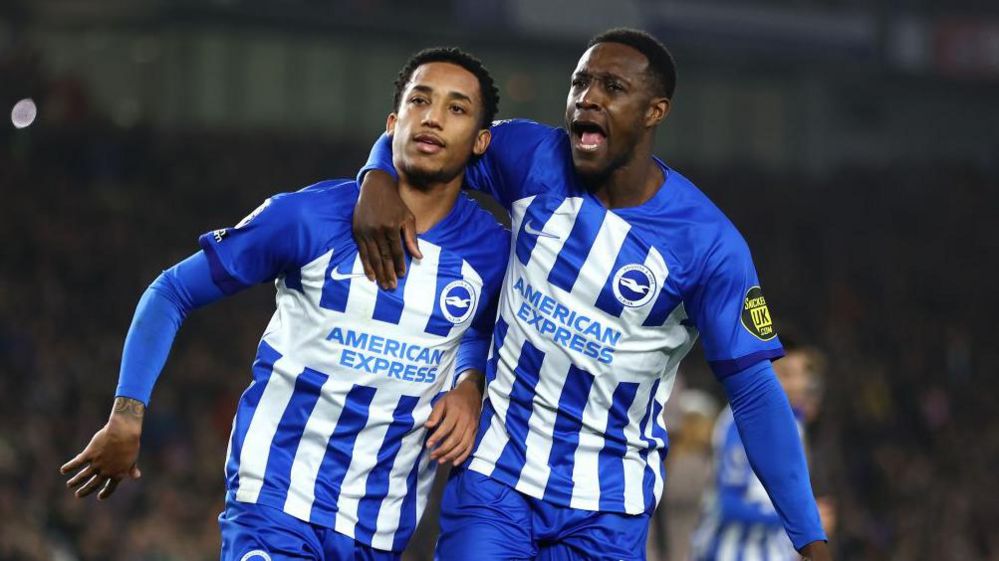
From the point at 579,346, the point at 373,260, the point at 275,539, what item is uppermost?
the point at 373,260

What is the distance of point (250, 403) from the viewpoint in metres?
3.84

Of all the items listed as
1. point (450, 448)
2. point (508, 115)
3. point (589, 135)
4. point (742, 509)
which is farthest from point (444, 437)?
point (508, 115)

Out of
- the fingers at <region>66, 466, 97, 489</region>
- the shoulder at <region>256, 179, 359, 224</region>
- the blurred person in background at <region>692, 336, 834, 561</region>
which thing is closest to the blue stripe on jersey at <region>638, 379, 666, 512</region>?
the shoulder at <region>256, 179, 359, 224</region>

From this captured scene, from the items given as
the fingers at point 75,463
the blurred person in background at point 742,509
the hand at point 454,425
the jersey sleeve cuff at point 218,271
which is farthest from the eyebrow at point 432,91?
the blurred person in background at point 742,509

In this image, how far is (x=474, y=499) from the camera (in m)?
3.85

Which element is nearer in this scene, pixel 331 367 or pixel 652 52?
pixel 331 367

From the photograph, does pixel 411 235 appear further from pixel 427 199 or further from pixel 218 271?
pixel 218 271

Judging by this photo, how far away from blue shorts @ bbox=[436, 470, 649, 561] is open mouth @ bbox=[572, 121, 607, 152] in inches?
37.1

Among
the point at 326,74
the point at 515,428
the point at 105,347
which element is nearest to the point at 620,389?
the point at 515,428

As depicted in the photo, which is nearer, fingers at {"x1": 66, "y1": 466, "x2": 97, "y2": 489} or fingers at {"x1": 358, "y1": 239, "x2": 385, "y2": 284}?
fingers at {"x1": 66, "y1": 466, "x2": 97, "y2": 489}

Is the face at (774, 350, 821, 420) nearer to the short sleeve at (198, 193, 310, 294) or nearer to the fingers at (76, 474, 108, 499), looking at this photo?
A: the short sleeve at (198, 193, 310, 294)

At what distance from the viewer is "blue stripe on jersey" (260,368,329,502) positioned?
3.75 metres

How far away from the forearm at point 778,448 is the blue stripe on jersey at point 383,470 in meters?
0.88

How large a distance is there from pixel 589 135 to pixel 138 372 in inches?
52.7
